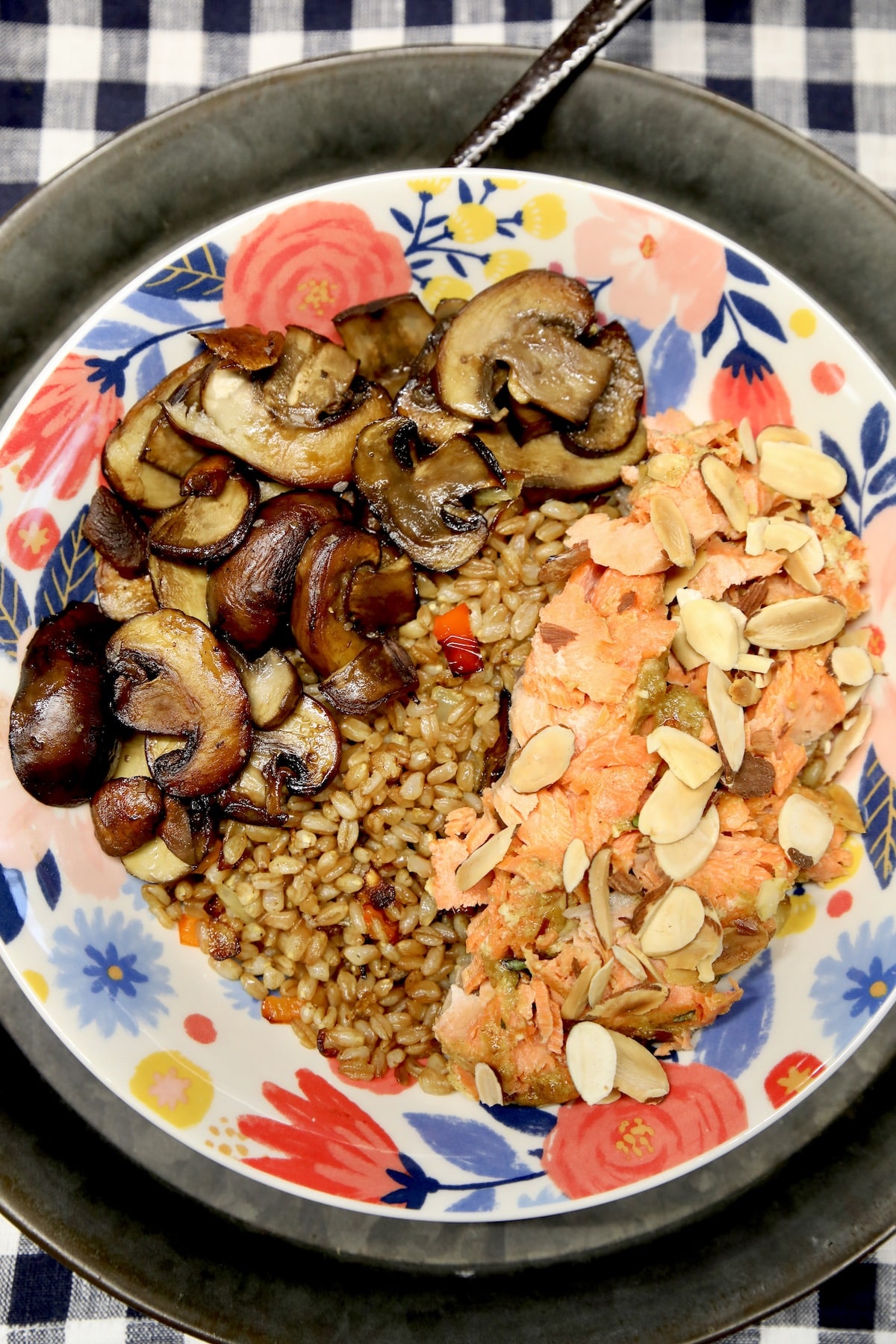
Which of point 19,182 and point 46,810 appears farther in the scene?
point 19,182

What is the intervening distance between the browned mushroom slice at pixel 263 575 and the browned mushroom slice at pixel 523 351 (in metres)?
0.51

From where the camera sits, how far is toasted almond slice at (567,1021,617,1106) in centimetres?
235

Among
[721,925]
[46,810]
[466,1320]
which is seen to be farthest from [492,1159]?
[46,810]

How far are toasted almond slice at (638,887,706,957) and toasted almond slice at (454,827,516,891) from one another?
16.4 inches

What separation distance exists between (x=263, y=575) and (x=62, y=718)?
64 cm

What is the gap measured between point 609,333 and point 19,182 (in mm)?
2150

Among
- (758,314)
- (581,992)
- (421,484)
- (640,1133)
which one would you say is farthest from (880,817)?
(421,484)

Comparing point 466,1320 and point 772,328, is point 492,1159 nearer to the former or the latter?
point 466,1320

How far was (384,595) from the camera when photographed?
7.95ft

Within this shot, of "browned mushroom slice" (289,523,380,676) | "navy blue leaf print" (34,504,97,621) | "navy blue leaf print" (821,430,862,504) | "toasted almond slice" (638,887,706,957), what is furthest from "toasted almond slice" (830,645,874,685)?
"navy blue leaf print" (34,504,97,621)

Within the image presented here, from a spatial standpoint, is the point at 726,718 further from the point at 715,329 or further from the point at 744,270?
the point at 744,270

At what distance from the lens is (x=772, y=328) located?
255 cm

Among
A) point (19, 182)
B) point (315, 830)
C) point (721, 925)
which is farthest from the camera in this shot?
point (19, 182)

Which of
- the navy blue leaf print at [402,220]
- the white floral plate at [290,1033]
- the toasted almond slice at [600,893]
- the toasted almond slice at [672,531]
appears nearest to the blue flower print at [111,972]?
the white floral plate at [290,1033]
